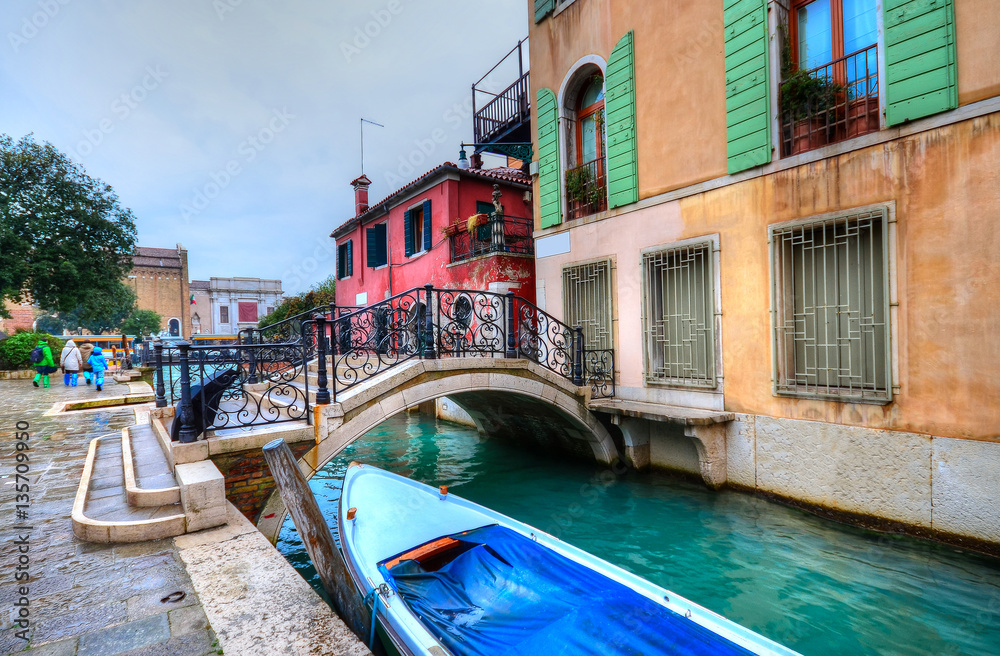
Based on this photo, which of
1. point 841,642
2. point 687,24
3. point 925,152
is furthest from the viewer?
point 687,24

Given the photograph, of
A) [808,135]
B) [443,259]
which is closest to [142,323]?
[443,259]

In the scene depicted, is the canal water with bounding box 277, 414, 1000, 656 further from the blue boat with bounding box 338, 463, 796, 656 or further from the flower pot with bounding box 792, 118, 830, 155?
the flower pot with bounding box 792, 118, 830, 155

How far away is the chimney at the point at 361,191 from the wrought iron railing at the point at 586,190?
11751mm

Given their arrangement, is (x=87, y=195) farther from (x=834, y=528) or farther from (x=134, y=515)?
(x=834, y=528)

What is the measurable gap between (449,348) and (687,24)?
19.3 ft

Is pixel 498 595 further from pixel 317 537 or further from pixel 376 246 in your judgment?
pixel 376 246

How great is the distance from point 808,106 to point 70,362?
803 inches

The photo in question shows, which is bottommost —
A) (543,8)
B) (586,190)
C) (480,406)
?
(480,406)

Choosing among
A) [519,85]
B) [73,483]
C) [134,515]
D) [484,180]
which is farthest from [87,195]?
[134,515]

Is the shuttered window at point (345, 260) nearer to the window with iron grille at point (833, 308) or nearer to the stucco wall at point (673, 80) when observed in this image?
the stucco wall at point (673, 80)

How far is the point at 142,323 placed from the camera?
44500 millimetres

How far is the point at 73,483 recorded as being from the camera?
5.09 m

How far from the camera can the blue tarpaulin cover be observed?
8.97 ft

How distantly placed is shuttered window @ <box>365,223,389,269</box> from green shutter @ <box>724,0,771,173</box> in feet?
41.1
